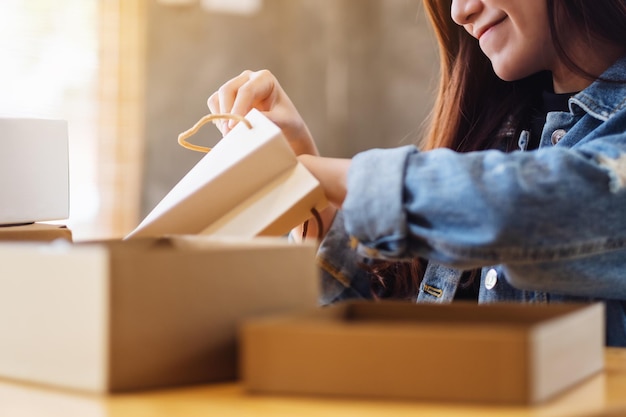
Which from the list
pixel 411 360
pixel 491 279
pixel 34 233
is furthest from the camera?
pixel 491 279

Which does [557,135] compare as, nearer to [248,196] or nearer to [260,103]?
[260,103]

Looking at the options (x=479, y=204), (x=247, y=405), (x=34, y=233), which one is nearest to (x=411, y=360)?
(x=247, y=405)

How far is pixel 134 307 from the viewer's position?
0.55 m

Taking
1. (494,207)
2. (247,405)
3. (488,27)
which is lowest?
(247,405)

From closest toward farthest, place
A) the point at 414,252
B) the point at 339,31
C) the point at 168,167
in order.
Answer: the point at 414,252, the point at 168,167, the point at 339,31

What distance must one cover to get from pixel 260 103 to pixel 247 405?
0.58 meters

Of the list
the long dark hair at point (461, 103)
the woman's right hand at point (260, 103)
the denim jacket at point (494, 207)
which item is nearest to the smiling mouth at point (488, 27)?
the long dark hair at point (461, 103)

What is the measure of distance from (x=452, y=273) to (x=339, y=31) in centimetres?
345

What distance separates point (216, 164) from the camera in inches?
31.4

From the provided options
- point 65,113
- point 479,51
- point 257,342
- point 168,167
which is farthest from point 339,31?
point 257,342

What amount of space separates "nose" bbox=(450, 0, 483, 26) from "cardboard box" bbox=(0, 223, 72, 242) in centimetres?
60

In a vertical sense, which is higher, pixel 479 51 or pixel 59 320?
pixel 479 51

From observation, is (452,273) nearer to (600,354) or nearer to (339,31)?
(600,354)

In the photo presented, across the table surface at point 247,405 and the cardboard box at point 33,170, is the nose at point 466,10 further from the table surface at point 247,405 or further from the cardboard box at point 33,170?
the table surface at point 247,405
